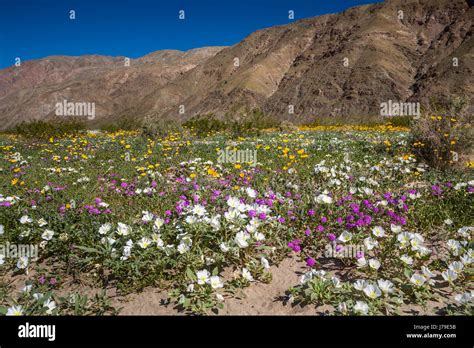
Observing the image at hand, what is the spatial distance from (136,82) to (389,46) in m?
103

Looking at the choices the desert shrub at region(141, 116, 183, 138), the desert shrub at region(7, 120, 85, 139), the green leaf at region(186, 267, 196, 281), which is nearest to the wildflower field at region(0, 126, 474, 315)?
the green leaf at region(186, 267, 196, 281)

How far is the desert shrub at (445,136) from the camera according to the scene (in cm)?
654

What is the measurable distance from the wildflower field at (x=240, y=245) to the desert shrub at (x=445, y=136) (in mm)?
1366

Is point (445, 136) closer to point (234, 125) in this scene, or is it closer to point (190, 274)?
point (190, 274)

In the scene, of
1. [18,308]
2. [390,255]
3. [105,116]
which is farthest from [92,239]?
[105,116]

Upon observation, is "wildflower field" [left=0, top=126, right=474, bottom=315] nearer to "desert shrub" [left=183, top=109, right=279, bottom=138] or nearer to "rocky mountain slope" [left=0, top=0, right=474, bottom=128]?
"desert shrub" [left=183, top=109, right=279, bottom=138]

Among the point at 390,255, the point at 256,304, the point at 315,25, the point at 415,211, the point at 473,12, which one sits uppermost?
the point at 315,25

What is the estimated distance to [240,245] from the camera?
3.04m

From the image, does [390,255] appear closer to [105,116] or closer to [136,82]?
[105,116]

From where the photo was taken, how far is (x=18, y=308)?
2412 millimetres

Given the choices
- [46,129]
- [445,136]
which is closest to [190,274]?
[445,136]

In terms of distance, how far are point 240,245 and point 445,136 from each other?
5.75 metres

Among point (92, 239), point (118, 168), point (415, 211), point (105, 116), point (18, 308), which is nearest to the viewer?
point (18, 308)

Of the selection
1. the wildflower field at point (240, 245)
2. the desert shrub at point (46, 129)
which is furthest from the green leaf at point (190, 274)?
the desert shrub at point (46, 129)
